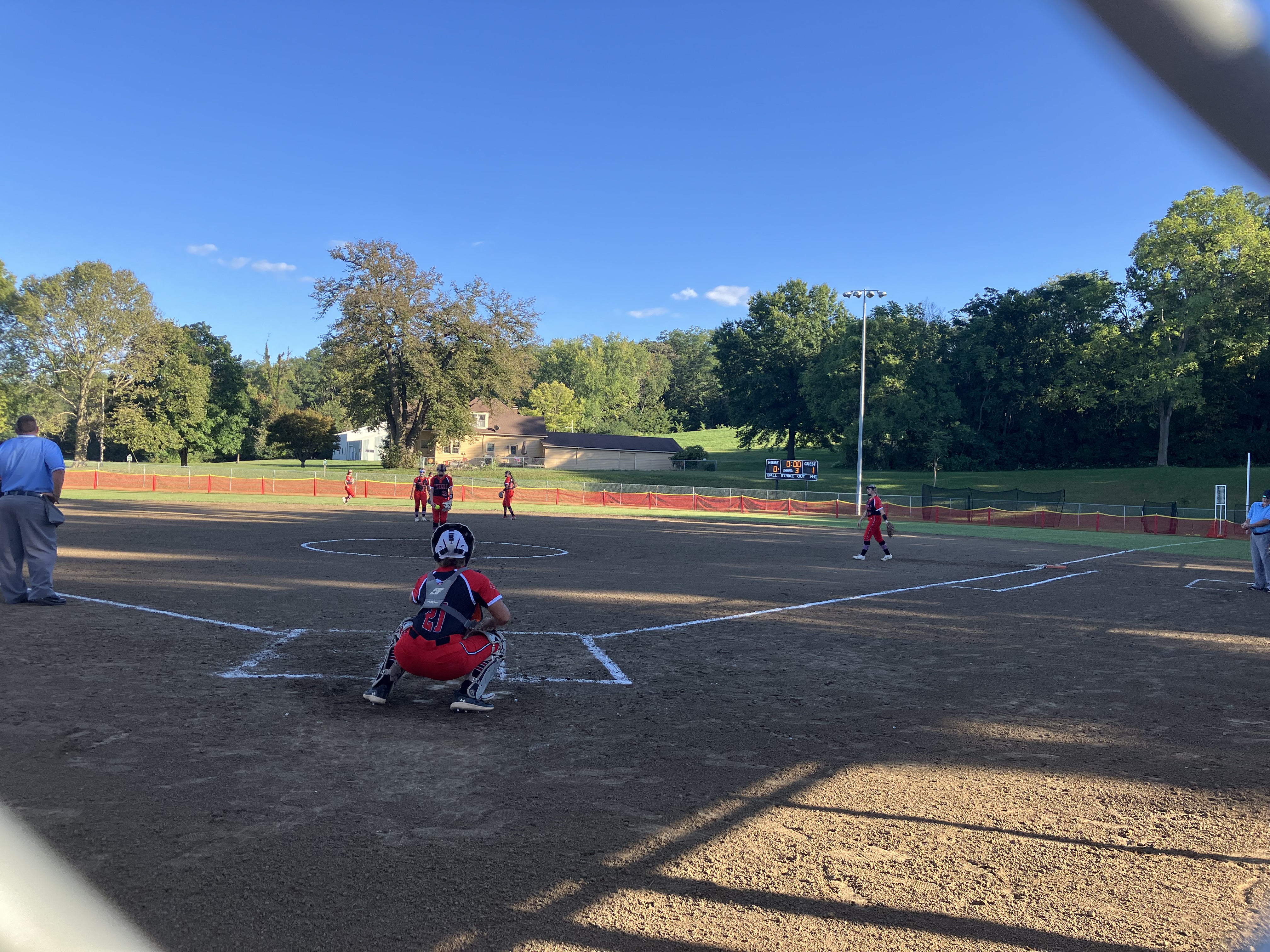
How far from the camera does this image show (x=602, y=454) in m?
97.2

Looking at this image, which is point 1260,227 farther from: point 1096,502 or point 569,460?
point 569,460

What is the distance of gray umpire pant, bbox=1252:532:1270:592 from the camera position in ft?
53.8

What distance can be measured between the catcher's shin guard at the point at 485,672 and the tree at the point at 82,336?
73.8 metres

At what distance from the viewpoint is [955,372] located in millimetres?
83625

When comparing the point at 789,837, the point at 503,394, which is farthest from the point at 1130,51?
the point at 503,394

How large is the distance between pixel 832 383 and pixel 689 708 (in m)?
76.3

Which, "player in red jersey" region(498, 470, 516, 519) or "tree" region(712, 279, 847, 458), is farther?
"tree" region(712, 279, 847, 458)

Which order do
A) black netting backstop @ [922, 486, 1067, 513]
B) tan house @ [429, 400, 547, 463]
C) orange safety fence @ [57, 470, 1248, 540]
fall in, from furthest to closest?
tan house @ [429, 400, 547, 463]
black netting backstop @ [922, 486, 1067, 513]
orange safety fence @ [57, 470, 1248, 540]

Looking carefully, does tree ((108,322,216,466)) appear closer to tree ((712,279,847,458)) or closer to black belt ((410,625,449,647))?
tree ((712,279,847,458))

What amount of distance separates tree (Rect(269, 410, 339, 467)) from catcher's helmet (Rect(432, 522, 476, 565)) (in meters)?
93.6

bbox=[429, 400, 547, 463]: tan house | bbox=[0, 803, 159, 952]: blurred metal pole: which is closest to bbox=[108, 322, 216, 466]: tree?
bbox=[429, 400, 547, 463]: tan house

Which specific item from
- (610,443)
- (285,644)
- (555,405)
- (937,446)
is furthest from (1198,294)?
(285,644)

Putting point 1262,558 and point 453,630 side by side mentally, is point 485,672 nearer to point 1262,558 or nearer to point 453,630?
point 453,630

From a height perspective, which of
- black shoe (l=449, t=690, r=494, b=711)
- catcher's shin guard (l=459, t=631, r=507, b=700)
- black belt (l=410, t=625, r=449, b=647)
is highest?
black belt (l=410, t=625, r=449, b=647)
